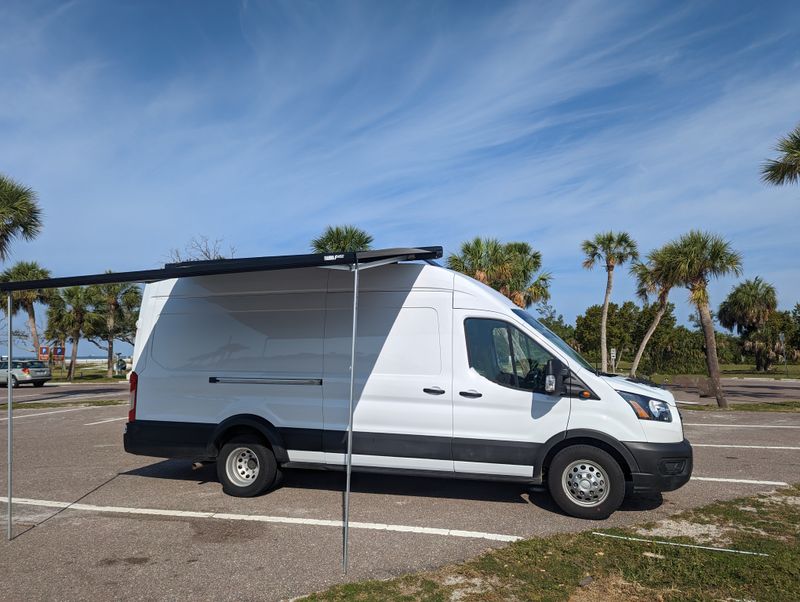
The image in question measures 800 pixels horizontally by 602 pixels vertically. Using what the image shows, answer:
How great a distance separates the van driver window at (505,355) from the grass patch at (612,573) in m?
1.52

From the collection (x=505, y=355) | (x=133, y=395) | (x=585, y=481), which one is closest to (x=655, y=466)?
(x=585, y=481)

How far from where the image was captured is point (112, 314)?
1523 inches

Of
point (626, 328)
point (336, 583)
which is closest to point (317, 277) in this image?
point (336, 583)

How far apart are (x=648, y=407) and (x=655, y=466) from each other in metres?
0.55

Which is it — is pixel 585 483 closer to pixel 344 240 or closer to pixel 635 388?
pixel 635 388

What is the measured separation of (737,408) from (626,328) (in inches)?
1011

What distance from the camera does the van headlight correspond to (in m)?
5.62

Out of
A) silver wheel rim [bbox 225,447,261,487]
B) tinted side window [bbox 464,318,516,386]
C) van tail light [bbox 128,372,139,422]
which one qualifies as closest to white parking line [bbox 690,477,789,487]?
tinted side window [bbox 464,318,516,386]

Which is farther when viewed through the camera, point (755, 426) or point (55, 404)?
point (55, 404)

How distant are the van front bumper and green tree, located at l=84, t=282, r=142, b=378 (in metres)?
37.6

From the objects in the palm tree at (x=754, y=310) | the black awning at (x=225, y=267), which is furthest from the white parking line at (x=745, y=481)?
the palm tree at (x=754, y=310)

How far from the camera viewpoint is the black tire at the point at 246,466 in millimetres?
6484

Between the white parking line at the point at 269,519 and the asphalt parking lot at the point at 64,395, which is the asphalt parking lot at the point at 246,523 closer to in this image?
the white parking line at the point at 269,519

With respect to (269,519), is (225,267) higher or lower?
higher
